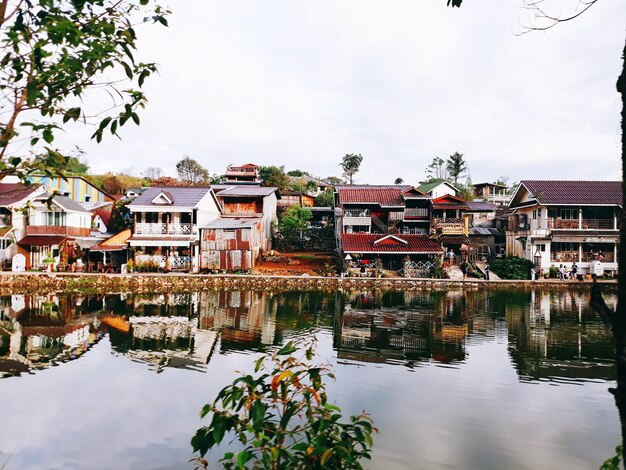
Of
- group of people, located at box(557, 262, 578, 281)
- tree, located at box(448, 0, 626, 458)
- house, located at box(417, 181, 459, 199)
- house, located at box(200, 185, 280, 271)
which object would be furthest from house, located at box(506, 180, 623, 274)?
tree, located at box(448, 0, 626, 458)

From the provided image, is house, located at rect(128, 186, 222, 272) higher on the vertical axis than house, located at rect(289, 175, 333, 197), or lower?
lower

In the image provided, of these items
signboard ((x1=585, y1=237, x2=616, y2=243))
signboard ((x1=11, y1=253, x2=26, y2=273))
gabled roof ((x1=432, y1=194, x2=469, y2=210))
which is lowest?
signboard ((x1=11, y1=253, x2=26, y2=273))

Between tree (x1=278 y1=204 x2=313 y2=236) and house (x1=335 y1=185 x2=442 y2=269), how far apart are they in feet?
15.1

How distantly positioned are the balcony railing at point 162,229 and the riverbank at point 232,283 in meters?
4.74

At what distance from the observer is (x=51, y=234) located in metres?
33.0

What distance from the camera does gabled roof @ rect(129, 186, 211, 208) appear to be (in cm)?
3431

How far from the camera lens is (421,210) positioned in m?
38.3

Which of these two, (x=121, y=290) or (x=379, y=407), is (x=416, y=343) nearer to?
(x=379, y=407)

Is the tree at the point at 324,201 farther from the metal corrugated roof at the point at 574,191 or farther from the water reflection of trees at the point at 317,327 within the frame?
the water reflection of trees at the point at 317,327

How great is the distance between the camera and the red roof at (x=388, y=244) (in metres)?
34.5

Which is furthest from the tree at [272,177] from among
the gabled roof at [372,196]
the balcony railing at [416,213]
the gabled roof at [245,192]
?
the balcony railing at [416,213]

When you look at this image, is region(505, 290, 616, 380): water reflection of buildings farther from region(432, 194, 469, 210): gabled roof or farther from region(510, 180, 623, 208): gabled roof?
region(432, 194, 469, 210): gabled roof

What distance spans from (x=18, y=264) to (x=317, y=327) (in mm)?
23631

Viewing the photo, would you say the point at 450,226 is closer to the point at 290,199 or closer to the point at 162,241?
the point at 290,199
